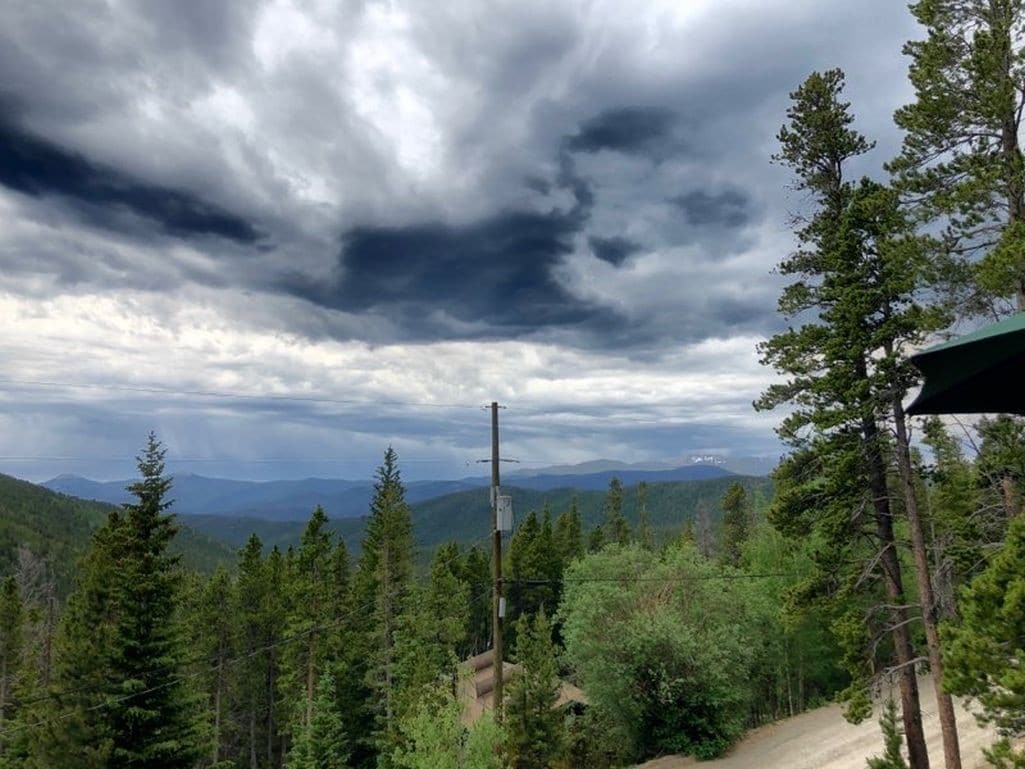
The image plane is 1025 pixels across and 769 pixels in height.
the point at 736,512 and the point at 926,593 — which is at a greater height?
the point at 926,593

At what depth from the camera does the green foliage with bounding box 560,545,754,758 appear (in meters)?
29.7

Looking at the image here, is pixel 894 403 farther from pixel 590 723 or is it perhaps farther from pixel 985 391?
pixel 590 723

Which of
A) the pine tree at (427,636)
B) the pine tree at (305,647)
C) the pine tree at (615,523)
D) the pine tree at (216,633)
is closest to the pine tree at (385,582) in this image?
the pine tree at (427,636)

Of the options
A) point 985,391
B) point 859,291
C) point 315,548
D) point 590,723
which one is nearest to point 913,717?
point 859,291

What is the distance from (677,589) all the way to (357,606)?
85.9ft

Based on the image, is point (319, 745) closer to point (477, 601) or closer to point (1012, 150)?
point (1012, 150)

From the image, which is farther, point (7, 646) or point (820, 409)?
point (7, 646)

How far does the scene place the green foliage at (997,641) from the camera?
6748mm

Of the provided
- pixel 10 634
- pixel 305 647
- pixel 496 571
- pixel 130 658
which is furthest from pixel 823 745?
pixel 10 634

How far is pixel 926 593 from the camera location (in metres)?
15.0

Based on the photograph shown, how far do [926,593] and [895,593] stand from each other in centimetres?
87

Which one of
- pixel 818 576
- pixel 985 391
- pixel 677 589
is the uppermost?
pixel 985 391

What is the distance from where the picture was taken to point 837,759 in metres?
25.3

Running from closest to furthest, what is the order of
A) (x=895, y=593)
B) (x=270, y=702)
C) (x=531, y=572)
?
(x=895, y=593) → (x=270, y=702) → (x=531, y=572)
